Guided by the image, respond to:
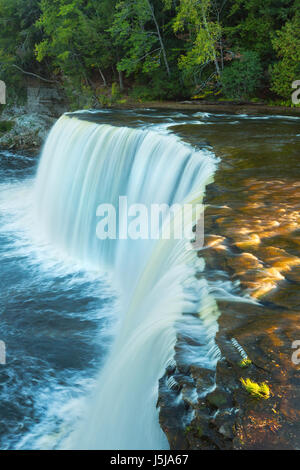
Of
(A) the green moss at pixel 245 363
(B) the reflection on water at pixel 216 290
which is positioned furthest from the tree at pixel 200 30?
(A) the green moss at pixel 245 363

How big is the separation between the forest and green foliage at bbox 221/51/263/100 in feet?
0.12

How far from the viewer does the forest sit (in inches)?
580

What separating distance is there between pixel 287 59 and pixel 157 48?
6982mm

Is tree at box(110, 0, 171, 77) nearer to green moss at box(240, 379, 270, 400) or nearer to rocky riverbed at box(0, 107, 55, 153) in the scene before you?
rocky riverbed at box(0, 107, 55, 153)

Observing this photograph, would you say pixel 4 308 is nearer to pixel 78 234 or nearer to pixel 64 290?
pixel 64 290

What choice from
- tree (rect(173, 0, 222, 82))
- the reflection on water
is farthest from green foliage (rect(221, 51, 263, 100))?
the reflection on water

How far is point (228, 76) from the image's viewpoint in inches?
601

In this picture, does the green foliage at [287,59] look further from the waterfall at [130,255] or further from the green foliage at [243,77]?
the waterfall at [130,255]

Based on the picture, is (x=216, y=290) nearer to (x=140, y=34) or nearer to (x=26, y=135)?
(x=140, y=34)

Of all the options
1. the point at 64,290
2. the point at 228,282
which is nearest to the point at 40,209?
the point at 64,290

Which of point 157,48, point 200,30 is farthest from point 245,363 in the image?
point 157,48

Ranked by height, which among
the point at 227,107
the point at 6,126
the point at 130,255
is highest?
the point at 227,107

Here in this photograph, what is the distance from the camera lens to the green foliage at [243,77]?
14.7 m

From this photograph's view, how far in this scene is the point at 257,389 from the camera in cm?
240
